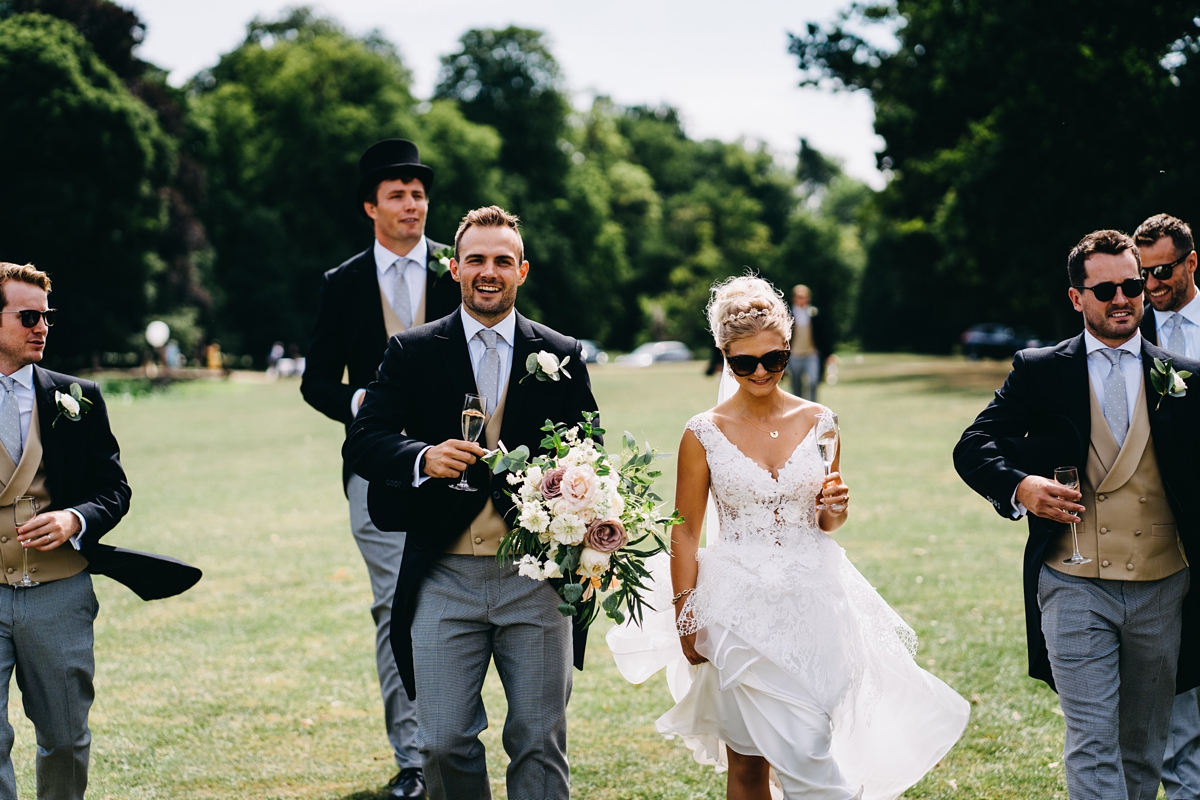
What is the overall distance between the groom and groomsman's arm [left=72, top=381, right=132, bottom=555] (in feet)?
3.59

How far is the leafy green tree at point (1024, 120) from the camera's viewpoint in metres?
28.4

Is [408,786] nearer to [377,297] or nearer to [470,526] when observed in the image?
[470,526]

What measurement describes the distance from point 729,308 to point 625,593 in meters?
1.24

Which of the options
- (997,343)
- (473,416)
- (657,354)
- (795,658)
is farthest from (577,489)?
(657,354)

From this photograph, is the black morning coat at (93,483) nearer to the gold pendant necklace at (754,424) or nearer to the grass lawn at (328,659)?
the grass lawn at (328,659)

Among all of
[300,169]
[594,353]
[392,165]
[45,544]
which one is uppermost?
[300,169]

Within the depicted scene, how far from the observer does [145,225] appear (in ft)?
142

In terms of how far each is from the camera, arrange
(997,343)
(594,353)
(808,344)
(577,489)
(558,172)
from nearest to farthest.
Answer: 1. (577,489)
2. (808,344)
3. (997,343)
4. (558,172)
5. (594,353)

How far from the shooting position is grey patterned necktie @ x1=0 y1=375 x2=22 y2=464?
4.61 m

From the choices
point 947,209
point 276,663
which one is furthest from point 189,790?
point 947,209

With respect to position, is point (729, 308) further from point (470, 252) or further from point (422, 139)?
point (422, 139)

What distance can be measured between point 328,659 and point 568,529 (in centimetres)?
476

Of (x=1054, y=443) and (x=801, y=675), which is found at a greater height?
(x=1054, y=443)

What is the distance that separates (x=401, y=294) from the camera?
6133mm
